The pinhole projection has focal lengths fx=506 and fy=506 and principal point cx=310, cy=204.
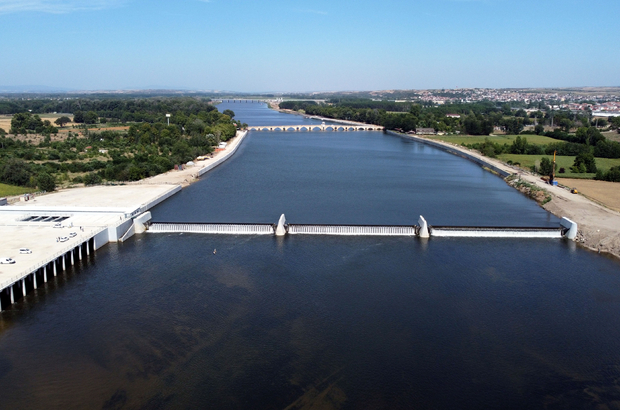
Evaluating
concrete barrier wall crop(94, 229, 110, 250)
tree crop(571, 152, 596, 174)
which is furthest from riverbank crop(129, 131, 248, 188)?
tree crop(571, 152, 596, 174)

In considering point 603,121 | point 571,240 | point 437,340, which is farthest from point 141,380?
point 603,121

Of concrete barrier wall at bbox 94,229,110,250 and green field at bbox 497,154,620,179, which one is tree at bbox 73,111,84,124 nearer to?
green field at bbox 497,154,620,179

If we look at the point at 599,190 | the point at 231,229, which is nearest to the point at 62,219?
the point at 231,229

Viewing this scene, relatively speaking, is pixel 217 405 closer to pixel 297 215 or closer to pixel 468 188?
pixel 297 215

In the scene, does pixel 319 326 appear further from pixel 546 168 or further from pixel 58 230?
pixel 546 168

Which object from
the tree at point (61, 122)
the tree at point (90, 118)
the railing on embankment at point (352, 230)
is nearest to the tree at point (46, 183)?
the railing on embankment at point (352, 230)

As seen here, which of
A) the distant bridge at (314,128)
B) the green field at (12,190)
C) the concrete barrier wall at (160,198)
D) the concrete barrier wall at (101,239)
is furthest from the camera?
the distant bridge at (314,128)

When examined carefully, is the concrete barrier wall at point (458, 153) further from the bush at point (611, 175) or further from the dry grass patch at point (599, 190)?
the bush at point (611, 175)
